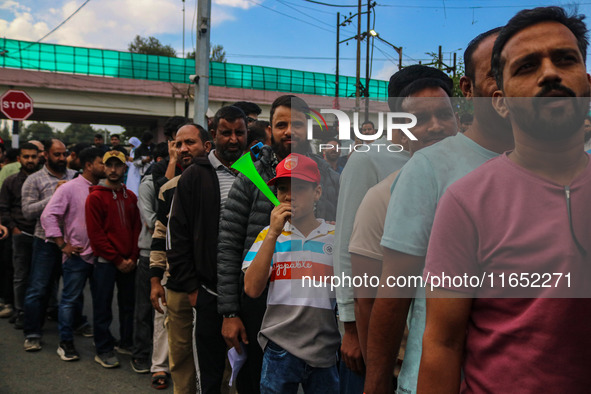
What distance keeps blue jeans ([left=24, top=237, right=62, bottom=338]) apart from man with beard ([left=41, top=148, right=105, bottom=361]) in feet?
1.31

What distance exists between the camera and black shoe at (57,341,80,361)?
4.93 meters

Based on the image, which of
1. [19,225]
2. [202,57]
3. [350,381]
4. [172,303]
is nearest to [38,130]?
[202,57]

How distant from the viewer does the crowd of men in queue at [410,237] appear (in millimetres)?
1141

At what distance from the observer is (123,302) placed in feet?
16.6

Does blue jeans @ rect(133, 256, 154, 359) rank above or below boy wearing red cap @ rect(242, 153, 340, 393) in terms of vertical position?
below

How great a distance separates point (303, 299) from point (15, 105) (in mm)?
10064

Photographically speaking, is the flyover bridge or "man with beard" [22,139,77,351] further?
the flyover bridge

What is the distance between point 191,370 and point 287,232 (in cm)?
157

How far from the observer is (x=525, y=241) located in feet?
3.75

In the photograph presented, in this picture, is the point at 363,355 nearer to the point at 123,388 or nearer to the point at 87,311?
the point at 123,388

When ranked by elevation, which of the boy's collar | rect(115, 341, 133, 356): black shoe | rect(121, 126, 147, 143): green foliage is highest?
rect(121, 126, 147, 143): green foliage

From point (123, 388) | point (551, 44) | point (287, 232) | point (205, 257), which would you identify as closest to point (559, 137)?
point (551, 44)

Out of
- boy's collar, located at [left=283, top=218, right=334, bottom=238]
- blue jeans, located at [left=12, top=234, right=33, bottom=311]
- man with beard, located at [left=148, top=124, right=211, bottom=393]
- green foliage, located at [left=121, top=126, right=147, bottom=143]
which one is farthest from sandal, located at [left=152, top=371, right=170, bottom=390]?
green foliage, located at [left=121, top=126, right=147, bottom=143]

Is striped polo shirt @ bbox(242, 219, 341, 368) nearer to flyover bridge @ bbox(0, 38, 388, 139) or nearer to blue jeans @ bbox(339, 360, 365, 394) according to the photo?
blue jeans @ bbox(339, 360, 365, 394)
